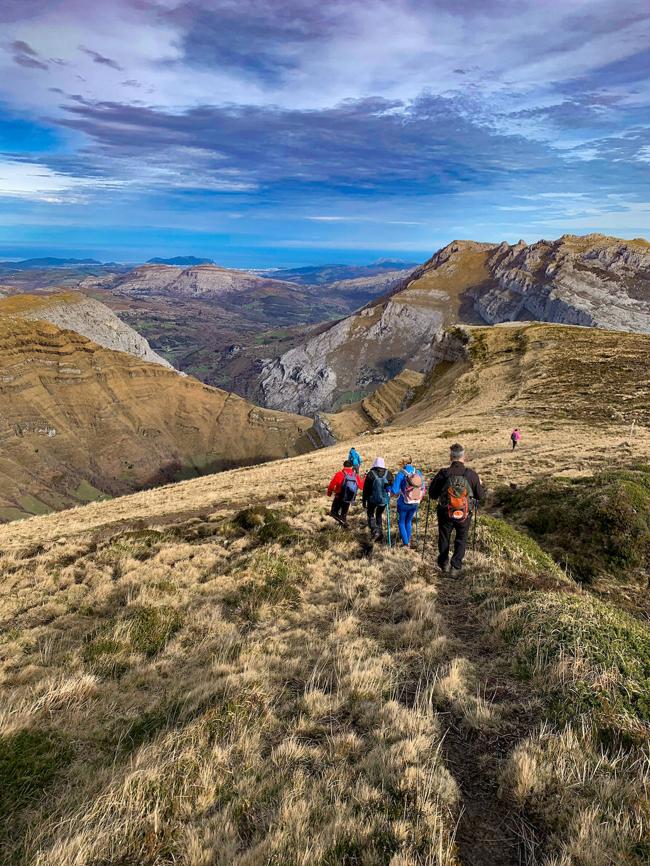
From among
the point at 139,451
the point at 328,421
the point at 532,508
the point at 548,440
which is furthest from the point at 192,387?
the point at 532,508

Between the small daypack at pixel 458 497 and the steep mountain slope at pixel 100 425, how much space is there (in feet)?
406

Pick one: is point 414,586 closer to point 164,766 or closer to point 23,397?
point 164,766

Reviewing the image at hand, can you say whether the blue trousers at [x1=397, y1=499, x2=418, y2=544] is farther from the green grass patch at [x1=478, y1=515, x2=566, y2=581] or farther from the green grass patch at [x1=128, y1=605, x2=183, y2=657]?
the green grass patch at [x1=128, y1=605, x2=183, y2=657]

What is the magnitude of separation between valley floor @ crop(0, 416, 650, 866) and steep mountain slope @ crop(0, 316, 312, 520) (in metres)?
122

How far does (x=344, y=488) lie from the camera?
13656 mm

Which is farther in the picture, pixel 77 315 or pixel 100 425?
pixel 77 315

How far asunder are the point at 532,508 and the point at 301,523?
7.57 metres

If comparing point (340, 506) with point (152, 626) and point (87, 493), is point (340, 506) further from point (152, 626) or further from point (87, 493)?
point (87, 493)

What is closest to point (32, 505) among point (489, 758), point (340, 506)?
point (340, 506)

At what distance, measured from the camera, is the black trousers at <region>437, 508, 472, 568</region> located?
32.1ft

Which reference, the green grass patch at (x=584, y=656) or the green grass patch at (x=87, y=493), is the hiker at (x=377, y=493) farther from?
the green grass patch at (x=87, y=493)

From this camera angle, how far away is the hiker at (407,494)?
11.6 m

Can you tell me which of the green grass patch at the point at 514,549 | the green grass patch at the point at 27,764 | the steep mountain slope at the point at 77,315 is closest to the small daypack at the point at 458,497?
the green grass patch at the point at 514,549

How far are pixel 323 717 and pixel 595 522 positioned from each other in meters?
10.1
